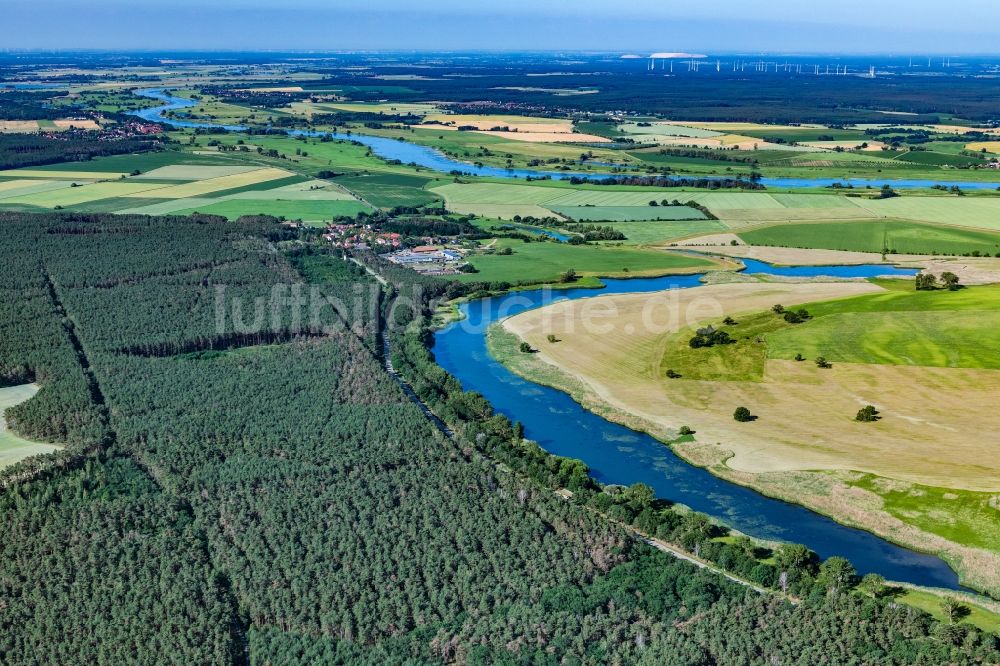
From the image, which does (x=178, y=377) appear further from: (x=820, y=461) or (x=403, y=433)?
(x=820, y=461)

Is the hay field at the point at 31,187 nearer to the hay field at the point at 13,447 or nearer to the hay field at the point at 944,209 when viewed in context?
the hay field at the point at 13,447

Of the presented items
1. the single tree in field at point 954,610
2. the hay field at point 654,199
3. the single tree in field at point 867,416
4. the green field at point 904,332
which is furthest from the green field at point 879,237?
the single tree in field at point 954,610

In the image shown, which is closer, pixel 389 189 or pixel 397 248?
pixel 397 248

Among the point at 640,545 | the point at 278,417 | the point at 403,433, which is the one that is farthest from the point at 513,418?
the point at 640,545

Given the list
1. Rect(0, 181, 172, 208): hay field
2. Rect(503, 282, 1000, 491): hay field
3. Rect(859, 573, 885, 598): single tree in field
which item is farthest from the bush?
Rect(0, 181, 172, 208): hay field

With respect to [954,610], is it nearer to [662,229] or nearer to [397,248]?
[397,248]

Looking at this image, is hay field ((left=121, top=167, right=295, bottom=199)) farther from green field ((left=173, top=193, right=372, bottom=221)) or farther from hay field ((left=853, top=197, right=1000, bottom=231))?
hay field ((left=853, top=197, right=1000, bottom=231))

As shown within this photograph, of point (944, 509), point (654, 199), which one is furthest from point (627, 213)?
point (944, 509)
